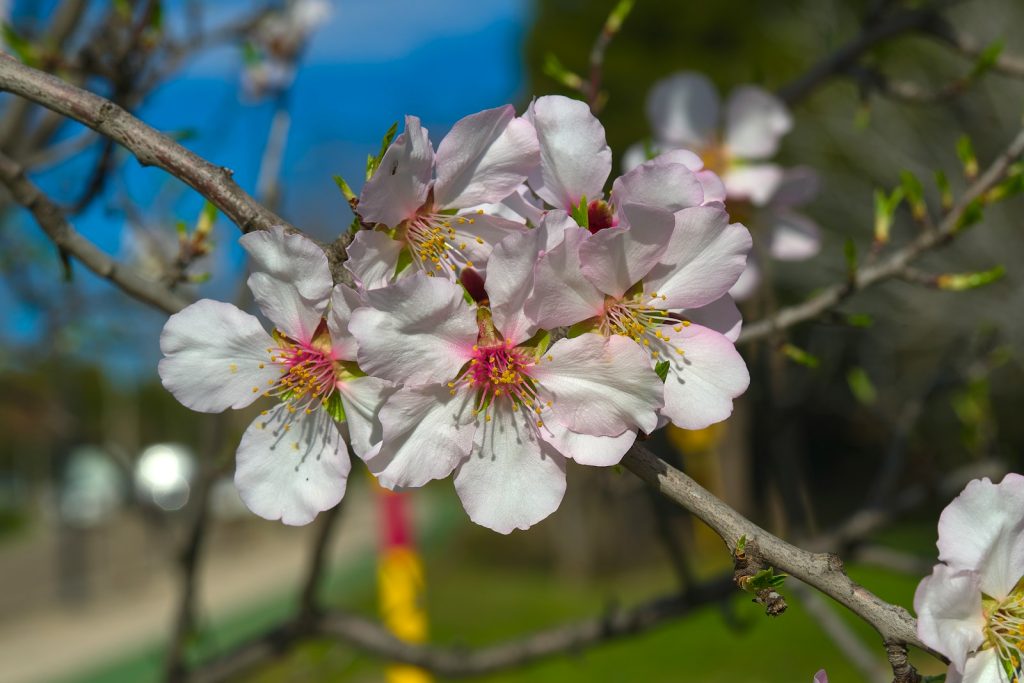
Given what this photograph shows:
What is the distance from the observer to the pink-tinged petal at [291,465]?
1.12 meters

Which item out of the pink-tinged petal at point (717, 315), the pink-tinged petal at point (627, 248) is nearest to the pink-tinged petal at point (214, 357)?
the pink-tinged petal at point (627, 248)

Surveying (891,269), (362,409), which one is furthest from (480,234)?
(891,269)

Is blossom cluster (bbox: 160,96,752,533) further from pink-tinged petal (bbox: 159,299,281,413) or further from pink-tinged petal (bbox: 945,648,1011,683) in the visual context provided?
pink-tinged petal (bbox: 945,648,1011,683)

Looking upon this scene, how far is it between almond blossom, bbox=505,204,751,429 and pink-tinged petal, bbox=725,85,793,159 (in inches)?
43.0

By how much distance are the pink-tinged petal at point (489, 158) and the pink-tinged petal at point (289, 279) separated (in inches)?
7.0

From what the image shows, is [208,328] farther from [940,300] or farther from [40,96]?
[940,300]

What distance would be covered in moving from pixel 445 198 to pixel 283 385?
33 centimetres

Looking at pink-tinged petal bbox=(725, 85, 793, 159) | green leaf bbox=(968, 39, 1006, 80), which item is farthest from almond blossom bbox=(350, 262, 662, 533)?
green leaf bbox=(968, 39, 1006, 80)

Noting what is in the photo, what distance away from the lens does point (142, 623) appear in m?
11.3

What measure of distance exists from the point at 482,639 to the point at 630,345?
7.95m

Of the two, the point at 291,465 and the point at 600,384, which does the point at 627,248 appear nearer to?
the point at 600,384

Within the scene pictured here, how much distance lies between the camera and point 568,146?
3.66ft

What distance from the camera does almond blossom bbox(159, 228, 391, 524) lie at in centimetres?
110

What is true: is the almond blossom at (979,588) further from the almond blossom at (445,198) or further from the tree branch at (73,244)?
the tree branch at (73,244)
